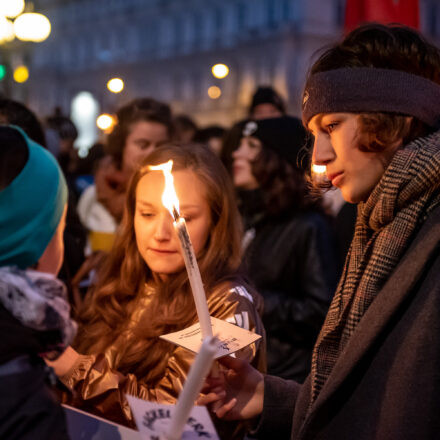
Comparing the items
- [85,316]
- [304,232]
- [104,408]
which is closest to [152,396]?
[104,408]

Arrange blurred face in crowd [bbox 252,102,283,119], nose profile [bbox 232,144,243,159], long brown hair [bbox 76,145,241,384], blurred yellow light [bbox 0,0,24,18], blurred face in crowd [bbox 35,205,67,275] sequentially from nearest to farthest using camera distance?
1. blurred face in crowd [bbox 35,205,67,275]
2. long brown hair [bbox 76,145,241,384]
3. nose profile [bbox 232,144,243,159]
4. blurred face in crowd [bbox 252,102,283,119]
5. blurred yellow light [bbox 0,0,24,18]

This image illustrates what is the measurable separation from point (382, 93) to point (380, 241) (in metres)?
0.40

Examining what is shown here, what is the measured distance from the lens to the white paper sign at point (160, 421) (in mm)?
1479

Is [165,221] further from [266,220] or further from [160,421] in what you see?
[266,220]

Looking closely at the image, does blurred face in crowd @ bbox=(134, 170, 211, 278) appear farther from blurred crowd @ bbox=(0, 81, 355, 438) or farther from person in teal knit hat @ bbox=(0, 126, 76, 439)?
person in teal knit hat @ bbox=(0, 126, 76, 439)

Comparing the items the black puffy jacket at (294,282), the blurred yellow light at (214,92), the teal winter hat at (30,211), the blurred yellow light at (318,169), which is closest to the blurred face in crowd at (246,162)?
the black puffy jacket at (294,282)

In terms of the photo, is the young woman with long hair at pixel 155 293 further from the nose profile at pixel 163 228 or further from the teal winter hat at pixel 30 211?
the teal winter hat at pixel 30 211

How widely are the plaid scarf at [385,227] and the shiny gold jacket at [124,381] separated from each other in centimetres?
42

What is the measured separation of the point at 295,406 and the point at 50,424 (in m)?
0.85

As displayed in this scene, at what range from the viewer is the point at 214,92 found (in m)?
58.7

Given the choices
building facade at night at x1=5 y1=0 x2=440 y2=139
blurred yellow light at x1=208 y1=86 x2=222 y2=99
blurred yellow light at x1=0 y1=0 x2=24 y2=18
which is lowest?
blurred yellow light at x1=208 y1=86 x2=222 y2=99

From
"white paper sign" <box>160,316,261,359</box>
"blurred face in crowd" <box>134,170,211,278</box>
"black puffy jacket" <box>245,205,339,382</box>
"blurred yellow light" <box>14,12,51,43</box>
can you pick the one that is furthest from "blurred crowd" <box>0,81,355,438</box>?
"blurred yellow light" <box>14,12,51,43</box>

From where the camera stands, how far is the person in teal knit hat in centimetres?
159

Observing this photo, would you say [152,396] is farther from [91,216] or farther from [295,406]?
[91,216]
